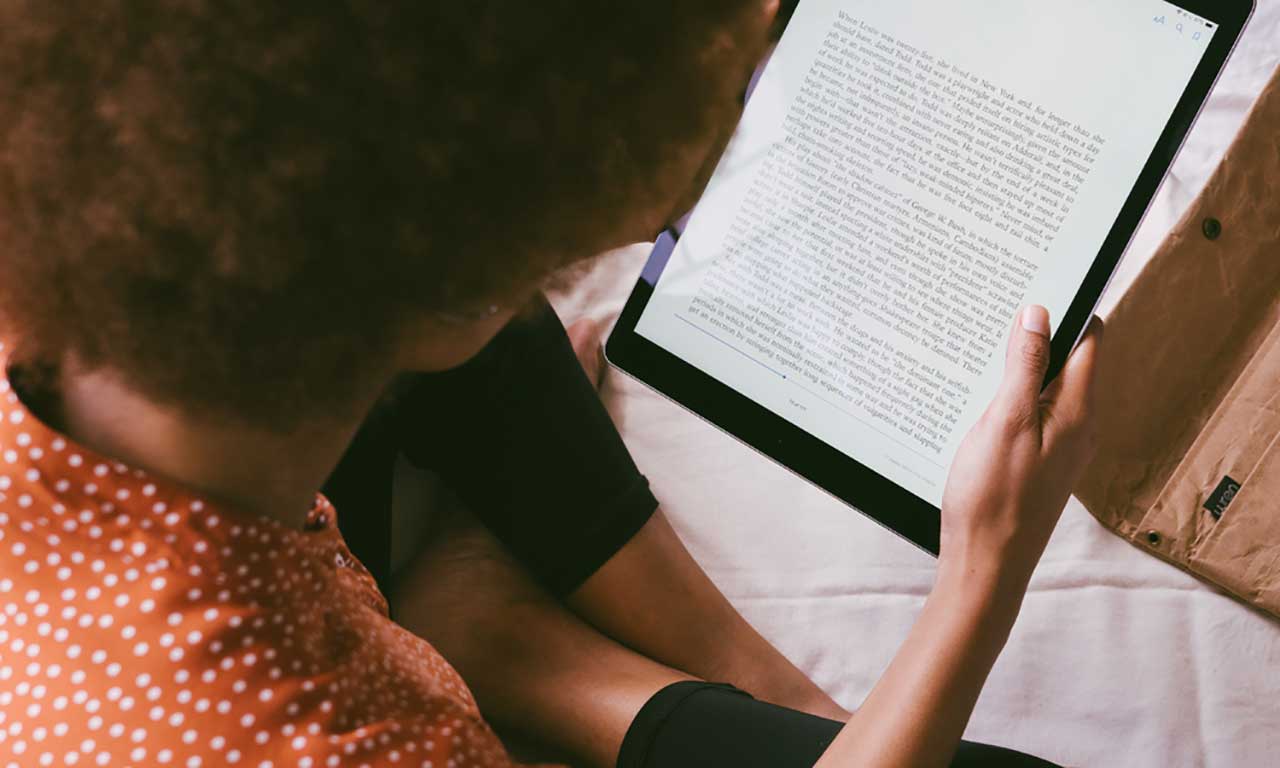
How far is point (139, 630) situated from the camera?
1.20ft

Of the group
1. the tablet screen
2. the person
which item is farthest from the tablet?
the person

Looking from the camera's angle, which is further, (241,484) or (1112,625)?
(1112,625)

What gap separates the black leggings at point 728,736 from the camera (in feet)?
1.95

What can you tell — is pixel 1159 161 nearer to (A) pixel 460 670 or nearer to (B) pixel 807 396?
(B) pixel 807 396

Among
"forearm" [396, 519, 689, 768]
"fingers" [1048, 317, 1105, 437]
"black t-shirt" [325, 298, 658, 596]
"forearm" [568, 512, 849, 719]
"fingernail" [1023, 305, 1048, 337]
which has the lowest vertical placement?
"forearm" [396, 519, 689, 768]

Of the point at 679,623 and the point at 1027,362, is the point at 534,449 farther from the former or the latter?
the point at 1027,362

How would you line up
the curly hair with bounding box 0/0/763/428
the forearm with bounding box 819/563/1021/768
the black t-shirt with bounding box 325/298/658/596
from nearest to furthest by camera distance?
the curly hair with bounding box 0/0/763/428
the forearm with bounding box 819/563/1021/768
the black t-shirt with bounding box 325/298/658/596

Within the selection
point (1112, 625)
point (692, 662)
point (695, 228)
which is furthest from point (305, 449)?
point (1112, 625)

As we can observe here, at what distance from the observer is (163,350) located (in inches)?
13.1

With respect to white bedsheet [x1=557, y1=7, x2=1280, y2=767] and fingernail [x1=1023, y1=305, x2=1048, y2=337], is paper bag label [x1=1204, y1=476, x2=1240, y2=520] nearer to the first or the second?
white bedsheet [x1=557, y1=7, x2=1280, y2=767]

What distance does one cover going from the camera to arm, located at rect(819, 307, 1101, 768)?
0.52 metres

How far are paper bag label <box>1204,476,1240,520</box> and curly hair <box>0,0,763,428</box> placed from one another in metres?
0.55

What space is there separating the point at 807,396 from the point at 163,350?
1.24 feet

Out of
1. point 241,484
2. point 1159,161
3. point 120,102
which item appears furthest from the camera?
point 1159,161
